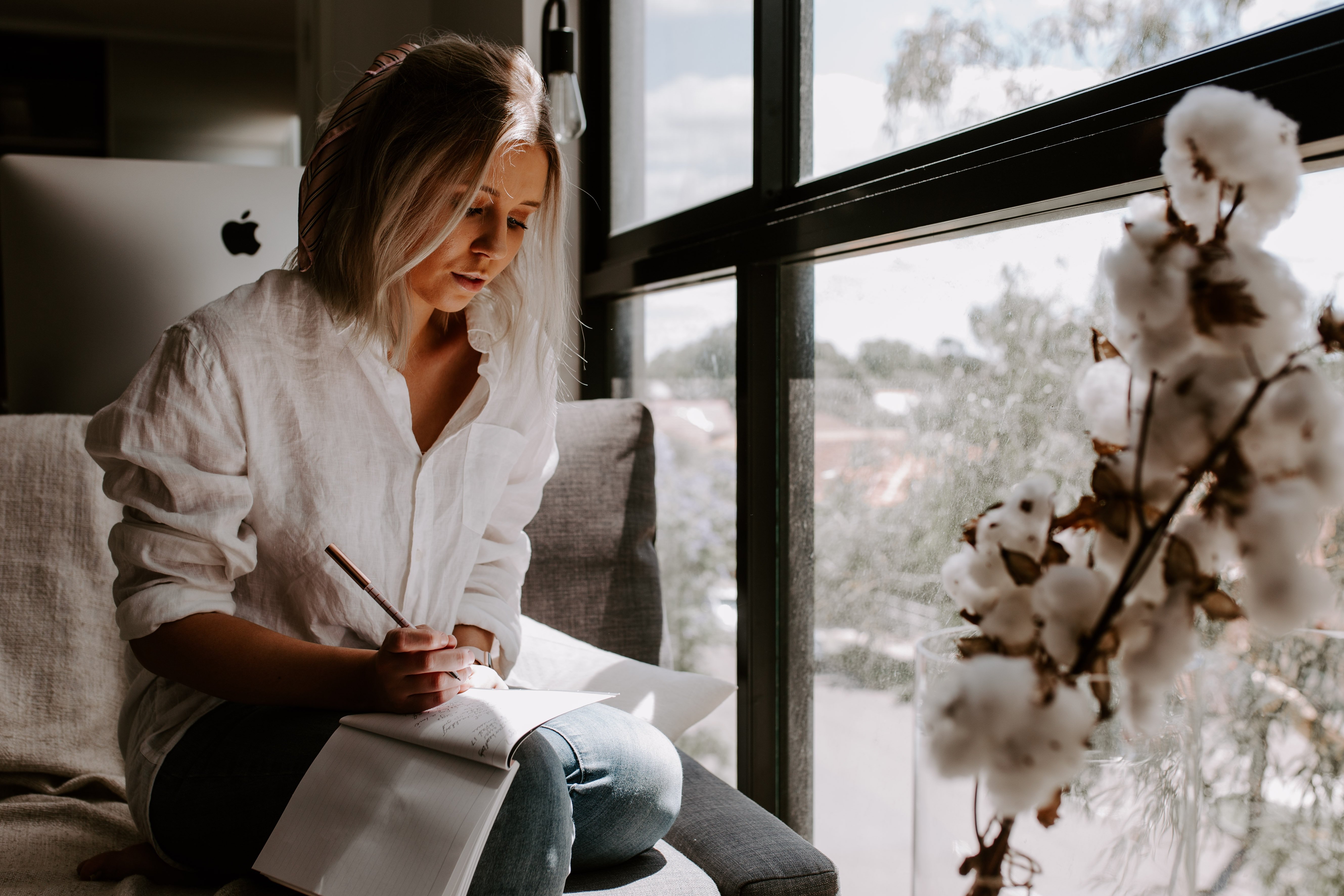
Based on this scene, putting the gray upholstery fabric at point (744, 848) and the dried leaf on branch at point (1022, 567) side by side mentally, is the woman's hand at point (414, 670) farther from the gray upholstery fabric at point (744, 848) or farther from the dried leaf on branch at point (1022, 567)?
the dried leaf on branch at point (1022, 567)

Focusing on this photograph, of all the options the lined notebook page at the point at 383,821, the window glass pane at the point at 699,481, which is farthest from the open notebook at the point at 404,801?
the window glass pane at the point at 699,481

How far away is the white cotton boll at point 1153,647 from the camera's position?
382 millimetres

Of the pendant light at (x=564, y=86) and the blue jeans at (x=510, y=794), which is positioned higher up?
the pendant light at (x=564, y=86)

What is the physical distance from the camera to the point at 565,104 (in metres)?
1.62

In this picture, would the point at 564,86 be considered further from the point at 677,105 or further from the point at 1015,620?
the point at 1015,620

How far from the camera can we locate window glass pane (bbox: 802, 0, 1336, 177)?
33.7 inches

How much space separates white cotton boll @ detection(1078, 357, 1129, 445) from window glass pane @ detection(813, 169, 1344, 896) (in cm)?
42

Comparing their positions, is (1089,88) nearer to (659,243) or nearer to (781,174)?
(781,174)

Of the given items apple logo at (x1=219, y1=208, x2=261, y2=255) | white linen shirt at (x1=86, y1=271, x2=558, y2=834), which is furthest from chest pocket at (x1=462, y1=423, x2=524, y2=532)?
apple logo at (x1=219, y1=208, x2=261, y2=255)

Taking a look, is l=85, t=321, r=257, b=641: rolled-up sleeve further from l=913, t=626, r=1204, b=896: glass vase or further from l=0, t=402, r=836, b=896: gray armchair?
l=913, t=626, r=1204, b=896: glass vase

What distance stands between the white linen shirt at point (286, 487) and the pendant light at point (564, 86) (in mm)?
463

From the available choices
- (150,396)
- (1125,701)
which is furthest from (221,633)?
(1125,701)

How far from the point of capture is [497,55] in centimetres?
119

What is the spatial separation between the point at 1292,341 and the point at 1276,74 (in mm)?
458
